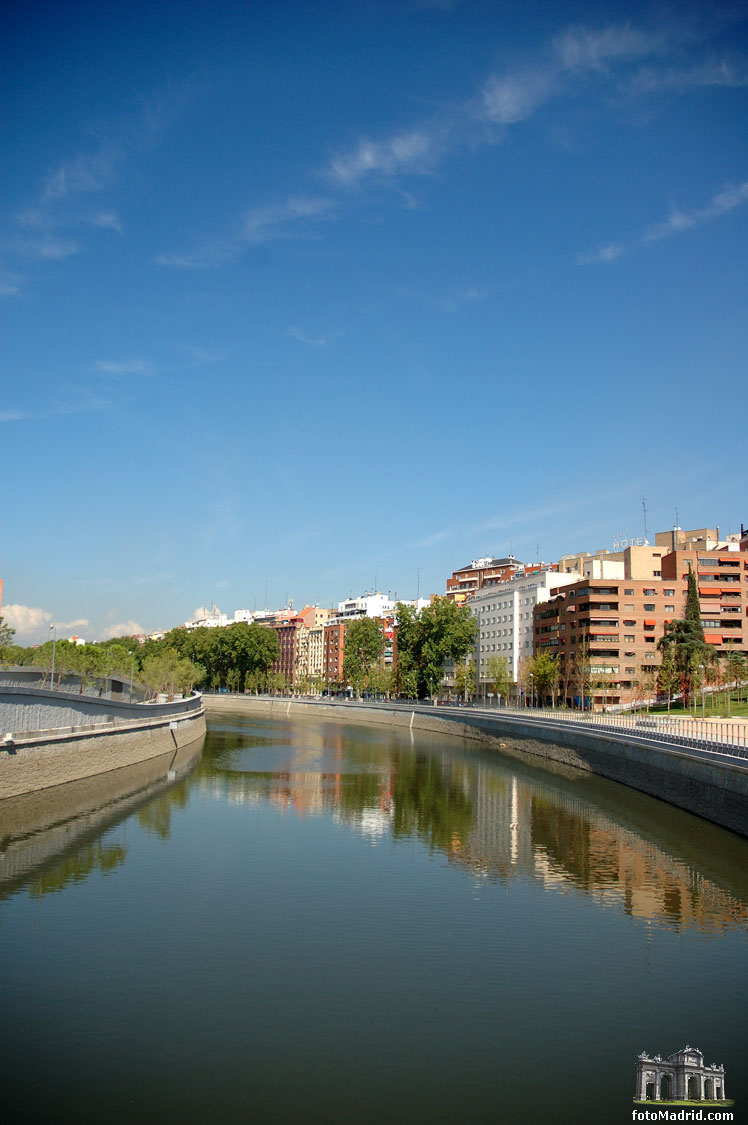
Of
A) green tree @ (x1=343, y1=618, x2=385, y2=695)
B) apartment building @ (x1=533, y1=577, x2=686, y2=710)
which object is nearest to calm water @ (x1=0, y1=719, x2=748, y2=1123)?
apartment building @ (x1=533, y1=577, x2=686, y2=710)

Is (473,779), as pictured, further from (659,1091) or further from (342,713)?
(342,713)

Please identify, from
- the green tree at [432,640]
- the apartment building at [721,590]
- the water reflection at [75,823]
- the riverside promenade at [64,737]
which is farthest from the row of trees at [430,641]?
the water reflection at [75,823]

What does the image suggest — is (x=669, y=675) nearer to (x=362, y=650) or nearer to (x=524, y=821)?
(x=524, y=821)

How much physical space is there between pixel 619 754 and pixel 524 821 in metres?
12.8

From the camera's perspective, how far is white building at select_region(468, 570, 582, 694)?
119875 millimetres

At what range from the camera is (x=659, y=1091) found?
13570mm

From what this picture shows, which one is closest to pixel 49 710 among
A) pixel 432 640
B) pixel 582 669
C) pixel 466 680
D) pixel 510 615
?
pixel 582 669

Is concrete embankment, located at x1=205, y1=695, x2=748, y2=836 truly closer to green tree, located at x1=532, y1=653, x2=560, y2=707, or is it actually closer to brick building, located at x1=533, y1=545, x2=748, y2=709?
green tree, located at x1=532, y1=653, x2=560, y2=707

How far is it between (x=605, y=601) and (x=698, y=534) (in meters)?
26.4

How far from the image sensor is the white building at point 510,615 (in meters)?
120

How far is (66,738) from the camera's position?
39.7m

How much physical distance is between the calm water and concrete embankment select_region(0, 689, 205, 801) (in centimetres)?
177

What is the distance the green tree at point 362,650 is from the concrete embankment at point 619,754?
34945mm

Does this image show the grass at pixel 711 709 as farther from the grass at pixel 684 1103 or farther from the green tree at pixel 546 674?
the grass at pixel 684 1103
